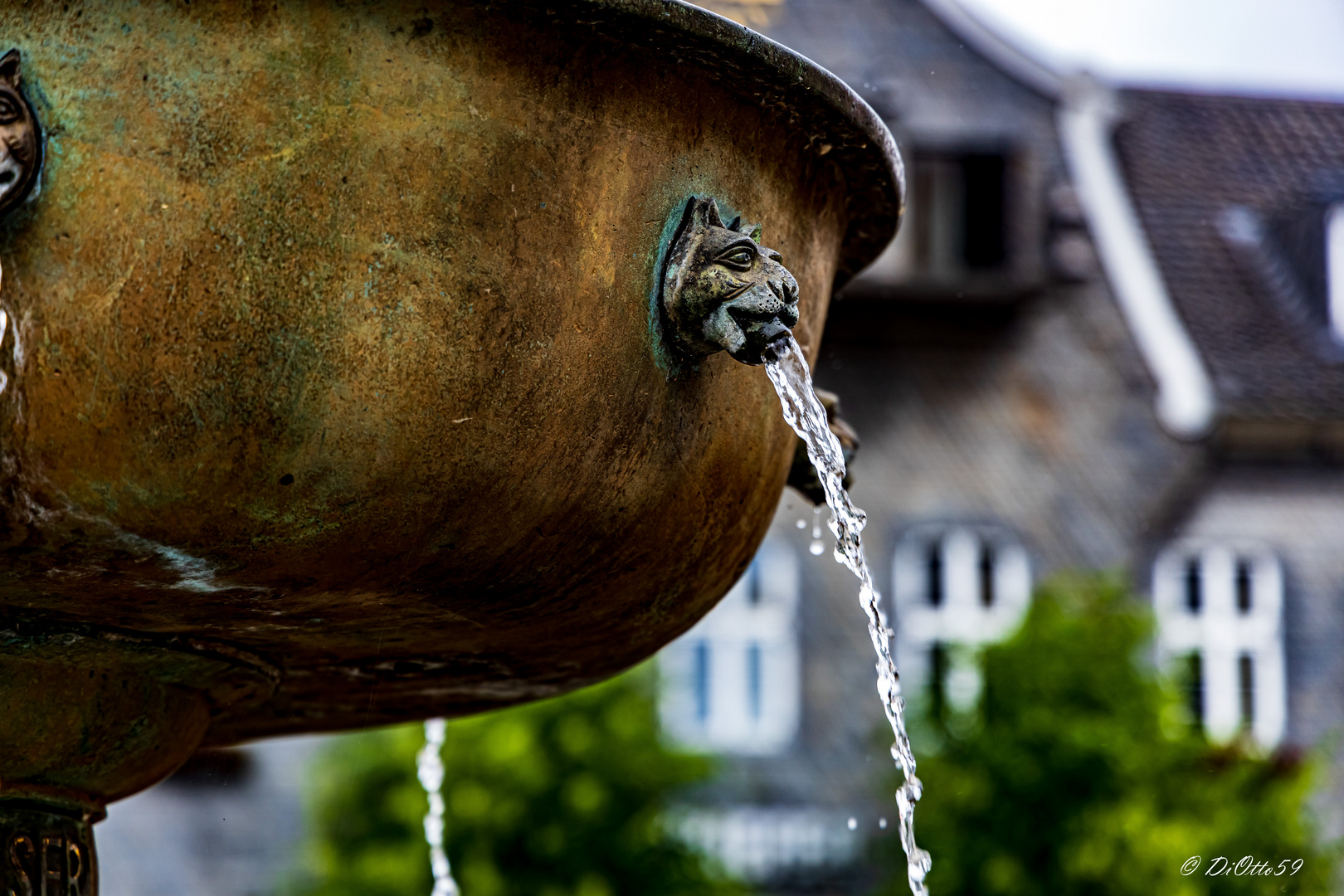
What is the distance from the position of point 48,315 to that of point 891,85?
13119mm

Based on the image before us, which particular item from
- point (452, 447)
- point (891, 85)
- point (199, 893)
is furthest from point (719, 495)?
point (891, 85)

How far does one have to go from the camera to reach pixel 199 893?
42.7ft

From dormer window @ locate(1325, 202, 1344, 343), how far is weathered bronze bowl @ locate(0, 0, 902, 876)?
13204mm

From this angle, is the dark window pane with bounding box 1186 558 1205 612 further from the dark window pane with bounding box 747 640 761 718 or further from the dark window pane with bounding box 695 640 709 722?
the dark window pane with bounding box 695 640 709 722

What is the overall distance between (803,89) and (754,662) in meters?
11.7

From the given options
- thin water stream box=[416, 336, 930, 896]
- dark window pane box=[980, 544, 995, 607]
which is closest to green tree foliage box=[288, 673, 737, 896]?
dark window pane box=[980, 544, 995, 607]

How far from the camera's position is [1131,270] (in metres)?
14.4

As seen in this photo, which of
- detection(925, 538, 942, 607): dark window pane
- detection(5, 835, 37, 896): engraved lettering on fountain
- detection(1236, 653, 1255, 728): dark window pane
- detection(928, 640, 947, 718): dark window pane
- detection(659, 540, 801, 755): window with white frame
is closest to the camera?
detection(5, 835, 37, 896): engraved lettering on fountain

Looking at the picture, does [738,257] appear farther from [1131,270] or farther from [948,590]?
[1131,270]

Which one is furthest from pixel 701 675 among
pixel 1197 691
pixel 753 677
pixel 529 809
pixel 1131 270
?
pixel 1131 270

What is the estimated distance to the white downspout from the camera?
1421cm

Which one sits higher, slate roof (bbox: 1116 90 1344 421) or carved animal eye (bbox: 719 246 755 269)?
slate roof (bbox: 1116 90 1344 421)

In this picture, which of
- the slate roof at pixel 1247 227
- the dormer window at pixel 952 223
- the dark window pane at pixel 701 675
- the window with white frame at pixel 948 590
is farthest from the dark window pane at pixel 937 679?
the slate roof at pixel 1247 227

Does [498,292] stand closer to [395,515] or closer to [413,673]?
[395,515]
